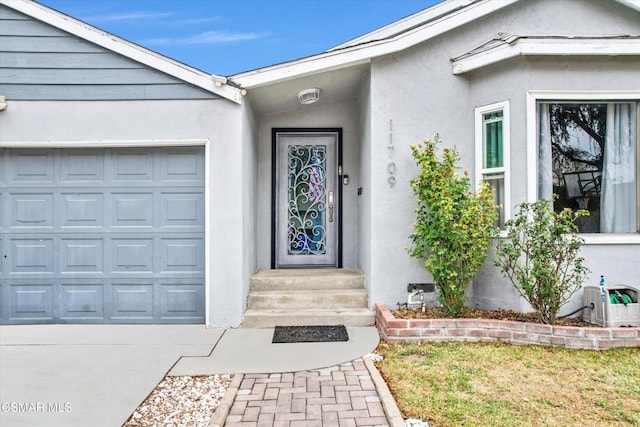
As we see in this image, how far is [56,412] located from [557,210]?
555cm

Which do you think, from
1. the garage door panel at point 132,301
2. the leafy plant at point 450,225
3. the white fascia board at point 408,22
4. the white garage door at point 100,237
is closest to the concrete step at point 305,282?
the white garage door at point 100,237

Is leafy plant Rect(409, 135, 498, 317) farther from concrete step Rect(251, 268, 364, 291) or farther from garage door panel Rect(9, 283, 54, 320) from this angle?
garage door panel Rect(9, 283, 54, 320)

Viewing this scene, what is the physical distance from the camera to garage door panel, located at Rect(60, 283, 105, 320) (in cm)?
533

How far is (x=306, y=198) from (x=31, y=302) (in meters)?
4.06

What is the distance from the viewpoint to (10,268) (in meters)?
5.34

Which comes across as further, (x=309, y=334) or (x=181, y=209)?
(x=181, y=209)

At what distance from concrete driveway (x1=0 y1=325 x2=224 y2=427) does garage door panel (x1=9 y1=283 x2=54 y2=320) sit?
171 millimetres

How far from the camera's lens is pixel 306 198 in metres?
6.66

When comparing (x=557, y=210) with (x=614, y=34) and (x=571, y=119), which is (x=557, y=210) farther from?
(x=614, y=34)

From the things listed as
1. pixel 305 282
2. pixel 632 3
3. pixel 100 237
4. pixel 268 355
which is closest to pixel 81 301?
pixel 100 237

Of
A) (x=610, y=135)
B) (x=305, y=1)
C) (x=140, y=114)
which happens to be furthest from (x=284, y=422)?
(x=305, y=1)

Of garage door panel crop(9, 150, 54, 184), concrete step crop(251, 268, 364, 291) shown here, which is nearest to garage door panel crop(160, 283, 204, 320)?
concrete step crop(251, 268, 364, 291)

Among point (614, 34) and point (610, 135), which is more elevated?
point (614, 34)

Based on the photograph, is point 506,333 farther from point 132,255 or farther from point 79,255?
point 79,255
